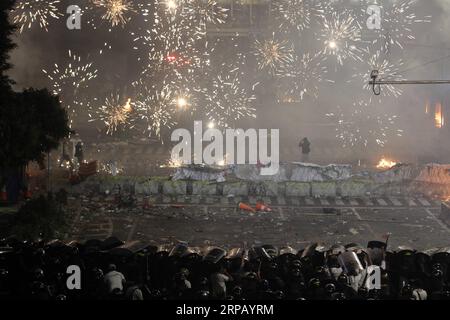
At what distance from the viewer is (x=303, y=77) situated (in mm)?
43062

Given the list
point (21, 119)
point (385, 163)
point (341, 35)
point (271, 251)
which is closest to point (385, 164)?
point (385, 163)

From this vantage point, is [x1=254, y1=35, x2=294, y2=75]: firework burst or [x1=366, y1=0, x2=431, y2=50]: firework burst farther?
[x1=254, y1=35, x2=294, y2=75]: firework burst

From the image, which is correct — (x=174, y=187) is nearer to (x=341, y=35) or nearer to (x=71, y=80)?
(x=341, y=35)

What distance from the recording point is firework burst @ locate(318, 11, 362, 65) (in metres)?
39.4

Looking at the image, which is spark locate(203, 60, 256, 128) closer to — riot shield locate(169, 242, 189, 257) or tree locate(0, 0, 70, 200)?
tree locate(0, 0, 70, 200)

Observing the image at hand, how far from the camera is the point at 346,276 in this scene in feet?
47.3

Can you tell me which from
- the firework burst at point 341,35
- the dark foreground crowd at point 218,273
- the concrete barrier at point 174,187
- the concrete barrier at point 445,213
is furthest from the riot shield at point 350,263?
the firework burst at point 341,35

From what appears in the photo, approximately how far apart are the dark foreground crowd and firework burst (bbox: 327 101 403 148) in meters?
21.8

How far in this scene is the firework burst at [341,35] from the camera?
3938cm

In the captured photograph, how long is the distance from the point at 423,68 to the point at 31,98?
2892 cm

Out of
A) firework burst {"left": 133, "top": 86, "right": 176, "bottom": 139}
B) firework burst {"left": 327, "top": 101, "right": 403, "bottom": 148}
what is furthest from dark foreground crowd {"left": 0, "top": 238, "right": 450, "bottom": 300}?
firework burst {"left": 327, "top": 101, "right": 403, "bottom": 148}

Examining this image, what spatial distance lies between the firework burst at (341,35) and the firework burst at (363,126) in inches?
136
